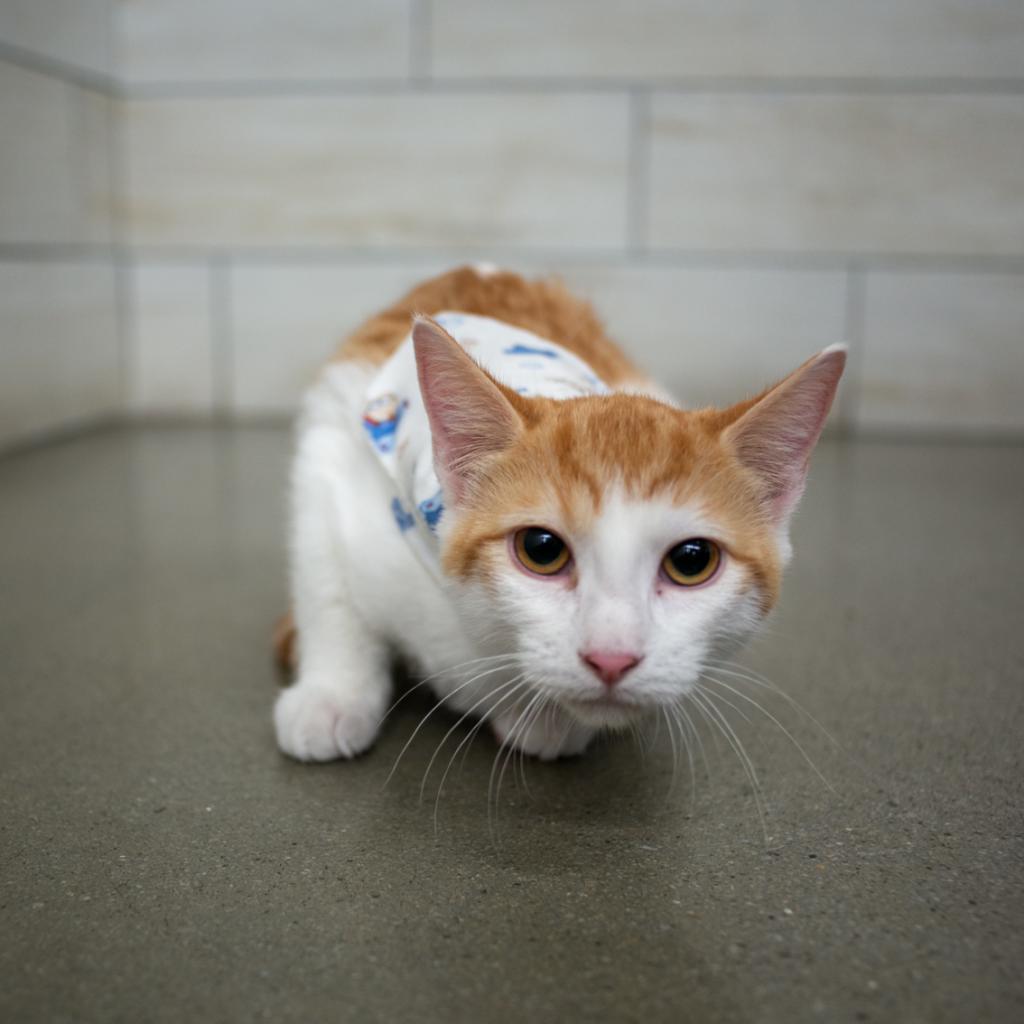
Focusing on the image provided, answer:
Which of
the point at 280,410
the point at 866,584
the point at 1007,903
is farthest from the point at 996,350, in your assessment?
the point at 1007,903

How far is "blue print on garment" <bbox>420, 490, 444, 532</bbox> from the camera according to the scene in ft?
3.30

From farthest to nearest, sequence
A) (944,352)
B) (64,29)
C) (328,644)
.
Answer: (944,352)
(64,29)
(328,644)

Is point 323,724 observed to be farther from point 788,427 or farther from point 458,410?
point 788,427

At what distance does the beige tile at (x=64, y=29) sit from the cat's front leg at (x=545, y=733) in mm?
2224

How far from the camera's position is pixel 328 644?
119 centimetres

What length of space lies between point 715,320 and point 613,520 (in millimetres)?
2408

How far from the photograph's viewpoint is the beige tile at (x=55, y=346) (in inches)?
104

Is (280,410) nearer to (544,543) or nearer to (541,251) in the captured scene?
(541,251)

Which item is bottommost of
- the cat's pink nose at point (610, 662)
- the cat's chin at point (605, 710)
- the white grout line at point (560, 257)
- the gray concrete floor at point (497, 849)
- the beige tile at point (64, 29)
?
the gray concrete floor at point (497, 849)

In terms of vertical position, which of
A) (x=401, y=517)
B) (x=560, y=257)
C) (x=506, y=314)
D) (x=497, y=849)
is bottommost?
(x=497, y=849)

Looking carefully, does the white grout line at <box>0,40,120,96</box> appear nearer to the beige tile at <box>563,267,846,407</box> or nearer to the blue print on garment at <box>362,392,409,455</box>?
the beige tile at <box>563,267,846,407</box>

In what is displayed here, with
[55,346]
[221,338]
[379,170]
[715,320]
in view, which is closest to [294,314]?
[221,338]

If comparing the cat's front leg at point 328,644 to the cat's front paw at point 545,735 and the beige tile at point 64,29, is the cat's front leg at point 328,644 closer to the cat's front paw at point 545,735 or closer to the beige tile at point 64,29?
the cat's front paw at point 545,735

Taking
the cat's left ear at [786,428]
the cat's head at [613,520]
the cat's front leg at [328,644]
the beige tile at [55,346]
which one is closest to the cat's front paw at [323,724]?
the cat's front leg at [328,644]
